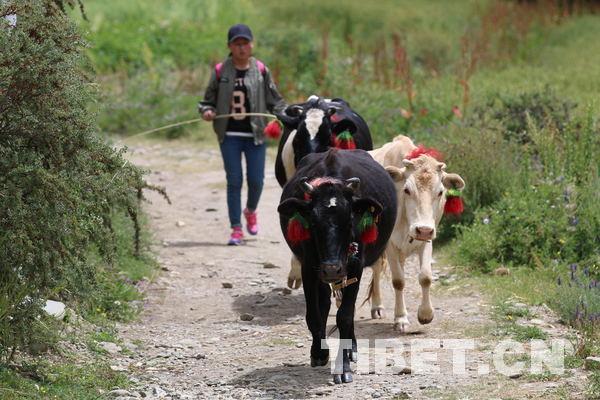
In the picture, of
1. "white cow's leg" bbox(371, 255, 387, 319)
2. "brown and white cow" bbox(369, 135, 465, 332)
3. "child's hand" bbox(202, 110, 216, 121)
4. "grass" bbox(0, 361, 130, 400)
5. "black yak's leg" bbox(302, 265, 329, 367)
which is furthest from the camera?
"child's hand" bbox(202, 110, 216, 121)

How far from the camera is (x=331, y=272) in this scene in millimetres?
7219

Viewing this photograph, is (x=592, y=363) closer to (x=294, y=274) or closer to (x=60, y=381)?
(x=294, y=274)

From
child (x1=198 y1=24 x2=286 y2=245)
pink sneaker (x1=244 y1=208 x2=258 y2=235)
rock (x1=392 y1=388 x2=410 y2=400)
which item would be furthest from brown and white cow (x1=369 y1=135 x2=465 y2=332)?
pink sneaker (x1=244 y1=208 x2=258 y2=235)

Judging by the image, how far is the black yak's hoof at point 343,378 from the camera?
24.3 feet

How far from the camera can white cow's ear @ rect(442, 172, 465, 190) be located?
8898 millimetres

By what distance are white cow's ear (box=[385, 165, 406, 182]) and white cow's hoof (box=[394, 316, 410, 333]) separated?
106cm

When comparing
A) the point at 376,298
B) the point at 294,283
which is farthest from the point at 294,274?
the point at 376,298

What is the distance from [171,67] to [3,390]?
46.7 feet

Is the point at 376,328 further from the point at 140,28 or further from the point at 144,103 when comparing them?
the point at 140,28

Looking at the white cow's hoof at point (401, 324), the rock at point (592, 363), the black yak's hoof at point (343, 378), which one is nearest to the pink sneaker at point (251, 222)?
the white cow's hoof at point (401, 324)

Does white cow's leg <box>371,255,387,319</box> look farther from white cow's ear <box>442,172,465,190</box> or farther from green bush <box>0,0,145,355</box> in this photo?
green bush <box>0,0,145,355</box>

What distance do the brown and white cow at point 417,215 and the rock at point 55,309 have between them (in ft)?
8.08

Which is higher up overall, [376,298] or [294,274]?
[294,274]

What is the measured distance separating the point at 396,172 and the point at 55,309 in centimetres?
273
